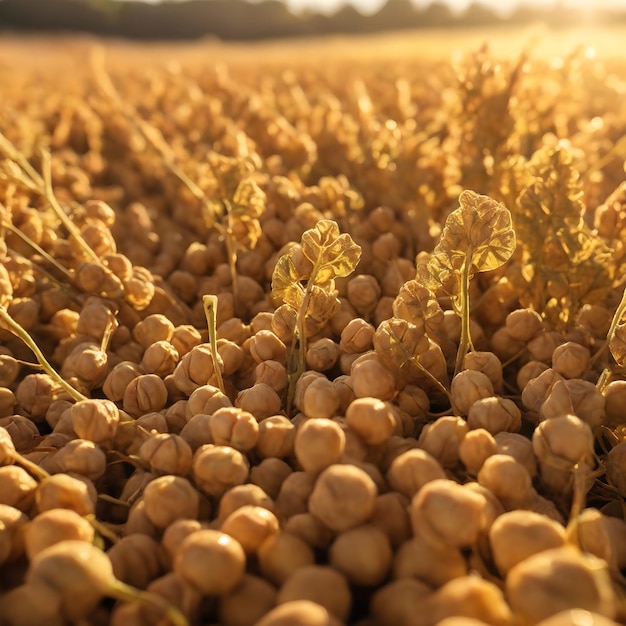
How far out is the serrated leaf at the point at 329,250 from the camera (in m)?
1.11

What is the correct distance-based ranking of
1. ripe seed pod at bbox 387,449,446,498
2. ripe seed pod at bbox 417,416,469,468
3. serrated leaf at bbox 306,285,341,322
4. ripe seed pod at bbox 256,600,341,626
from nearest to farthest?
ripe seed pod at bbox 256,600,341,626
ripe seed pod at bbox 387,449,446,498
ripe seed pod at bbox 417,416,469,468
serrated leaf at bbox 306,285,341,322

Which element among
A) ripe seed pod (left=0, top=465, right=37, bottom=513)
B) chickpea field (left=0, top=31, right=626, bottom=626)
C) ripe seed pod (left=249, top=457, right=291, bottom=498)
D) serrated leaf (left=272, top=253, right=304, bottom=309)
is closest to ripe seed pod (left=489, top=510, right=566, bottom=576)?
chickpea field (left=0, top=31, right=626, bottom=626)

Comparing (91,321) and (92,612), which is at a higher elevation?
(91,321)

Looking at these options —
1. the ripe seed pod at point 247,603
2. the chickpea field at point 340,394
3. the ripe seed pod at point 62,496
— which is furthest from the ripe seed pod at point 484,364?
the ripe seed pod at point 62,496

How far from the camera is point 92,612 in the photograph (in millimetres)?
817

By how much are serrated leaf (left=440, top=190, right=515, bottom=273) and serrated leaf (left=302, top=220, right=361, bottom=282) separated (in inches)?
6.2

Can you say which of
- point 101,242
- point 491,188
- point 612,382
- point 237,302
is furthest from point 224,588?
point 491,188

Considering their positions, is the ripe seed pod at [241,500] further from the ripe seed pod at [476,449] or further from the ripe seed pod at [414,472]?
the ripe seed pod at [476,449]

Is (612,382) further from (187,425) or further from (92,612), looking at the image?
(92,612)

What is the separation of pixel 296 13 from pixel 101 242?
18746mm

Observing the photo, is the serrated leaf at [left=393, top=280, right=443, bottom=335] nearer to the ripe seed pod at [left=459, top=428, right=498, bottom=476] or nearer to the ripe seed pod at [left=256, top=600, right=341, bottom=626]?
the ripe seed pod at [left=459, top=428, right=498, bottom=476]

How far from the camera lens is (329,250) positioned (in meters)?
1.12

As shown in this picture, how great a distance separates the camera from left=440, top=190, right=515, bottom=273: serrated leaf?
1035mm

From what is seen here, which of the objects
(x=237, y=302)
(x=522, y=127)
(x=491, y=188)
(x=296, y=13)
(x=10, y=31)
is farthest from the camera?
(x=296, y=13)
